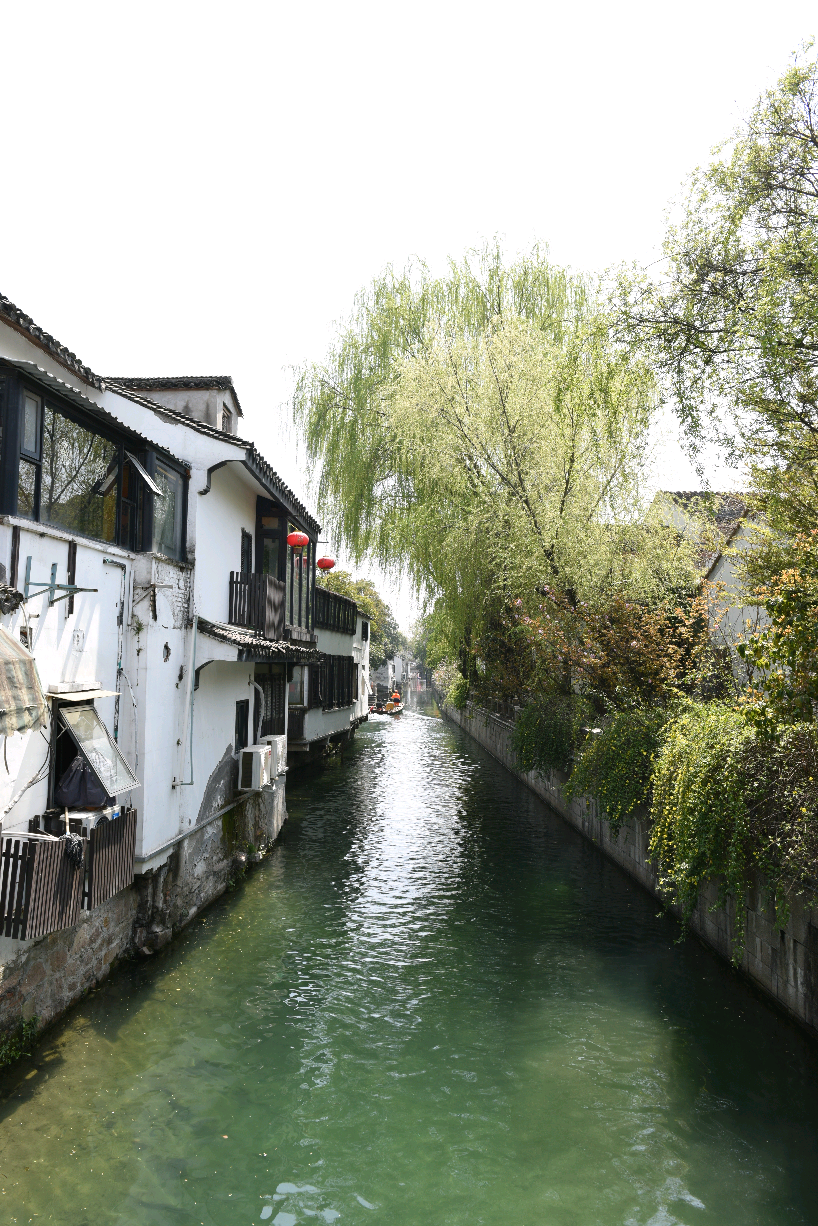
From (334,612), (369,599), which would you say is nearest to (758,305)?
(334,612)

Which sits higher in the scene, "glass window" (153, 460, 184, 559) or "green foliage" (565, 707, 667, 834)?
"glass window" (153, 460, 184, 559)

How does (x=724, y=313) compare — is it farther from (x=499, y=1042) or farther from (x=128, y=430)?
(x=499, y=1042)

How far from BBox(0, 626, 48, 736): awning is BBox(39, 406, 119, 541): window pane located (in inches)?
68.3

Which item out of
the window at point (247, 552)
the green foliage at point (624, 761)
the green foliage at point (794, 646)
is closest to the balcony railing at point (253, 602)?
the window at point (247, 552)

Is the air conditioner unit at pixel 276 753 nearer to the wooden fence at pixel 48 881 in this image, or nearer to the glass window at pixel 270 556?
the glass window at pixel 270 556

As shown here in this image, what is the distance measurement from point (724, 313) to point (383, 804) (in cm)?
1438

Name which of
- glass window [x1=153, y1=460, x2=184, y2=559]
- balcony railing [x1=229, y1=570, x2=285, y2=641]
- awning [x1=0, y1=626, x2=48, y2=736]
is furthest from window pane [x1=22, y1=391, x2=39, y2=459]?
balcony railing [x1=229, y1=570, x2=285, y2=641]

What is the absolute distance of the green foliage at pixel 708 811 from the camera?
7953mm

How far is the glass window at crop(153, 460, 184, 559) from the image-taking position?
10.0 metres

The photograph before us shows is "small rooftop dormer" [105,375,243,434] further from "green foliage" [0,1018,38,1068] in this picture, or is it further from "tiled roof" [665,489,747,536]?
"green foliage" [0,1018,38,1068]

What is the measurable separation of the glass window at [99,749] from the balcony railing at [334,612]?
54.2 feet

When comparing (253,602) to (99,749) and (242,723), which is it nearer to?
(242,723)

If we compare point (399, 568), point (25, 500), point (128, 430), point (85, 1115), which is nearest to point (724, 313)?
point (128, 430)

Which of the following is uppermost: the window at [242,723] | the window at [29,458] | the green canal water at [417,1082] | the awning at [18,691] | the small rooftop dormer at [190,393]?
the small rooftop dormer at [190,393]
